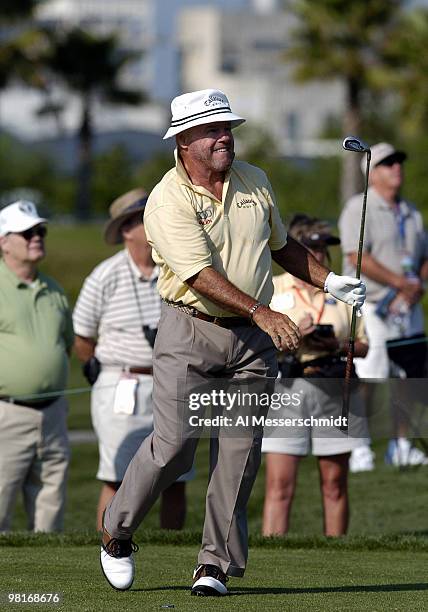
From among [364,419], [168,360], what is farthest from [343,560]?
[168,360]

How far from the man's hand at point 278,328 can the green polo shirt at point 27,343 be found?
3.00 metres

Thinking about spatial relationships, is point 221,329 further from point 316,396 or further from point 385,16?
point 385,16

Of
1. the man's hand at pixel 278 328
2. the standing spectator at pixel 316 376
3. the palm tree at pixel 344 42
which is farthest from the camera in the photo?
the palm tree at pixel 344 42

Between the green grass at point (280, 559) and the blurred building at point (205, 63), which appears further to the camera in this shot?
the blurred building at point (205, 63)

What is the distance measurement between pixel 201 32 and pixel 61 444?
175 m

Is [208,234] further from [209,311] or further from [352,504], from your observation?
[352,504]

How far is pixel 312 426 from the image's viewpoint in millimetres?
7438

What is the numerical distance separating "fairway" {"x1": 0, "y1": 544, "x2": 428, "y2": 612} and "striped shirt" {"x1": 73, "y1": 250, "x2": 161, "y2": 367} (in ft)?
4.69

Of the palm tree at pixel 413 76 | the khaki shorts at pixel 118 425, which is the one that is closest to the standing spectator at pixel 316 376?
the khaki shorts at pixel 118 425

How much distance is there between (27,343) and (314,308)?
1.64 m

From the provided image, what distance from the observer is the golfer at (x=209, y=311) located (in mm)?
6012

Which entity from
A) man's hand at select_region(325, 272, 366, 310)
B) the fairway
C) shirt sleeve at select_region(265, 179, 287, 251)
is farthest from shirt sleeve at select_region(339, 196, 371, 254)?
man's hand at select_region(325, 272, 366, 310)

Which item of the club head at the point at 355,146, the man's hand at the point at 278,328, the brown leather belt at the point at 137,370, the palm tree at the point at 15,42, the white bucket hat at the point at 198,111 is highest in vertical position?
the palm tree at the point at 15,42

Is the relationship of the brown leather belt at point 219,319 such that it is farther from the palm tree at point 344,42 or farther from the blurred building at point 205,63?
the blurred building at point 205,63
